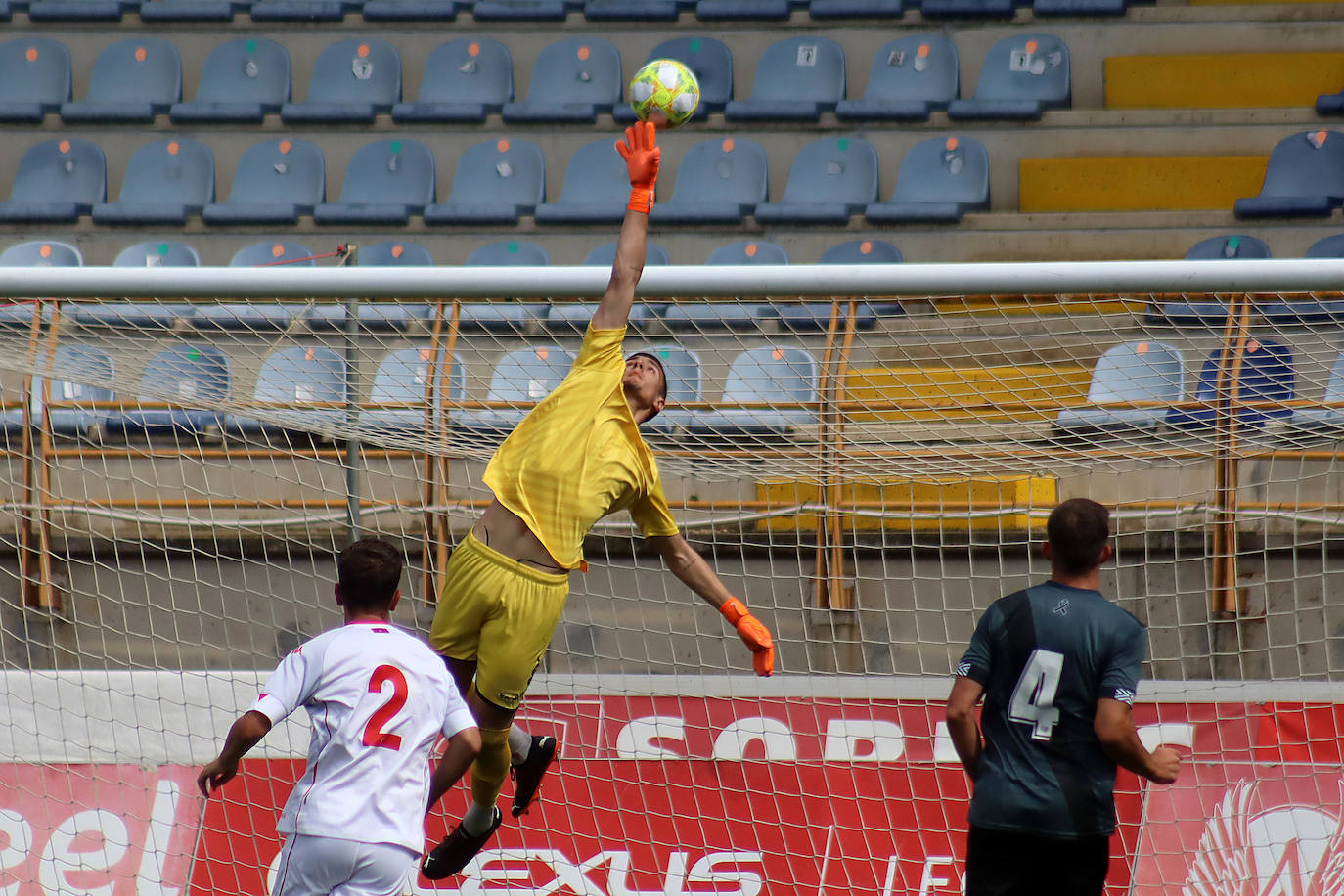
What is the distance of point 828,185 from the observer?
8648mm

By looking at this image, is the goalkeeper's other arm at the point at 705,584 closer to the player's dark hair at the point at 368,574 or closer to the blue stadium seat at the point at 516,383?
the player's dark hair at the point at 368,574

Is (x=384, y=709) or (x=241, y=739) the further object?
(x=384, y=709)

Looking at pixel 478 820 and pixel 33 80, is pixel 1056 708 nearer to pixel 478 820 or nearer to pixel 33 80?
pixel 478 820

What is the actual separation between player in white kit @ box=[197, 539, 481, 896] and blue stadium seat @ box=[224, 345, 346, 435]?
1.71 meters

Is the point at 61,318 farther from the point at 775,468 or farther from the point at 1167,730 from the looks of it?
the point at 1167,730

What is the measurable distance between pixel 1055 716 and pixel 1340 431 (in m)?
2.74

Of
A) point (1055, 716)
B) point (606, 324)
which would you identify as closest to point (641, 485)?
point (606, 324)

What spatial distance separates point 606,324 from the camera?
11.7 feet

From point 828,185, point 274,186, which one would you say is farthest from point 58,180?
point 828,185

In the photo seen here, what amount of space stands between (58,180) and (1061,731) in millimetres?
8403

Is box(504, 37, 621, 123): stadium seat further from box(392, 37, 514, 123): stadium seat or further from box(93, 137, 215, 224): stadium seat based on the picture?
box(93, 137, 215, 224): stadium seat

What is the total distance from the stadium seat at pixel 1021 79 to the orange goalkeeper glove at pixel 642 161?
5.83 metres

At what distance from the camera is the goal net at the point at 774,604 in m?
4.64

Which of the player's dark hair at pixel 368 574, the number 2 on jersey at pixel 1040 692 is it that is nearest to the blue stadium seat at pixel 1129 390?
the number 2 on jersey at pixel 1040 692
